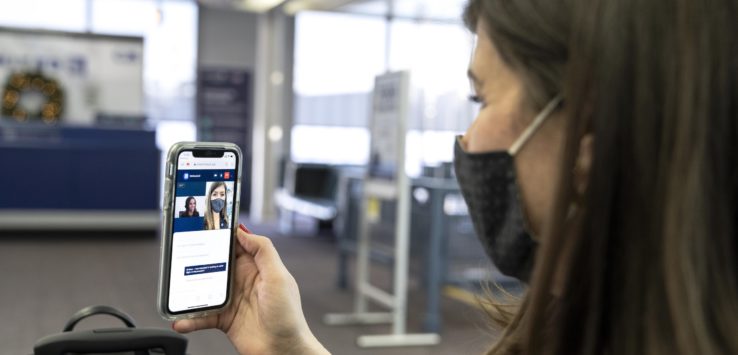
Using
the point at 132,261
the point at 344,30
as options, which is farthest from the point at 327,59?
the point at 132,261

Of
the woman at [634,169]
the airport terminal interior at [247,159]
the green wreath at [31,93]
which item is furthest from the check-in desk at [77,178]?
the woman at [634,169]

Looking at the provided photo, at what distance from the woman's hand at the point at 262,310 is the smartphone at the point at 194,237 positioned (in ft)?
0.07

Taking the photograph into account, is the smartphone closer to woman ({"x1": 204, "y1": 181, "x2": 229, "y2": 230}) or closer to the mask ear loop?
woman ({"x1": 204, "y1": 181, "x2": 229, "y2": 230})

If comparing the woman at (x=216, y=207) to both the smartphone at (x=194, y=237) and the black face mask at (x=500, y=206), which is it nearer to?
the smartphone at (x=194, y=237)

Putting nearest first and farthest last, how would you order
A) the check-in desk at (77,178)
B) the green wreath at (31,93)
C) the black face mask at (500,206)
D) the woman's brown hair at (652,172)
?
the woman's brown hair at (652,172) → the black face mask at (500,206) → the check-in desk at (77,178) → the green wreath at (31,93)

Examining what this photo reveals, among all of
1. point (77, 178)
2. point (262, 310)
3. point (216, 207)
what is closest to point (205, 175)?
point (216, 207)

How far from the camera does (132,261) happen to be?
6.63 m

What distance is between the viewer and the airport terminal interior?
4.34m

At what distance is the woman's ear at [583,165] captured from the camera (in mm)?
653

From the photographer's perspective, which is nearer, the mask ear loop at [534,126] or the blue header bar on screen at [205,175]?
the mask ear loop at [534,126]

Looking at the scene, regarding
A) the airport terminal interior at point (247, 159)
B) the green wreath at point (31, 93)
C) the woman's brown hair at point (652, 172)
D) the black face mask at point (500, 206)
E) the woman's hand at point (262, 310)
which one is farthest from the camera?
the green wreath at point (31, 93)

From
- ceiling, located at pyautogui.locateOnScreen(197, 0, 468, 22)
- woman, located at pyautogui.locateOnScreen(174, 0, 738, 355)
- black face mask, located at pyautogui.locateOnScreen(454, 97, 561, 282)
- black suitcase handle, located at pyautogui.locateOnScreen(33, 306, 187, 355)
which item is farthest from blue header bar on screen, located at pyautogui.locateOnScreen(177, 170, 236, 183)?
ceiling, located at pyautogui.locateOnScreen(197, 0, 468, 22)

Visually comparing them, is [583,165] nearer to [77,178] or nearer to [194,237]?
[194,237]

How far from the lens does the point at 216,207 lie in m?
1.08
